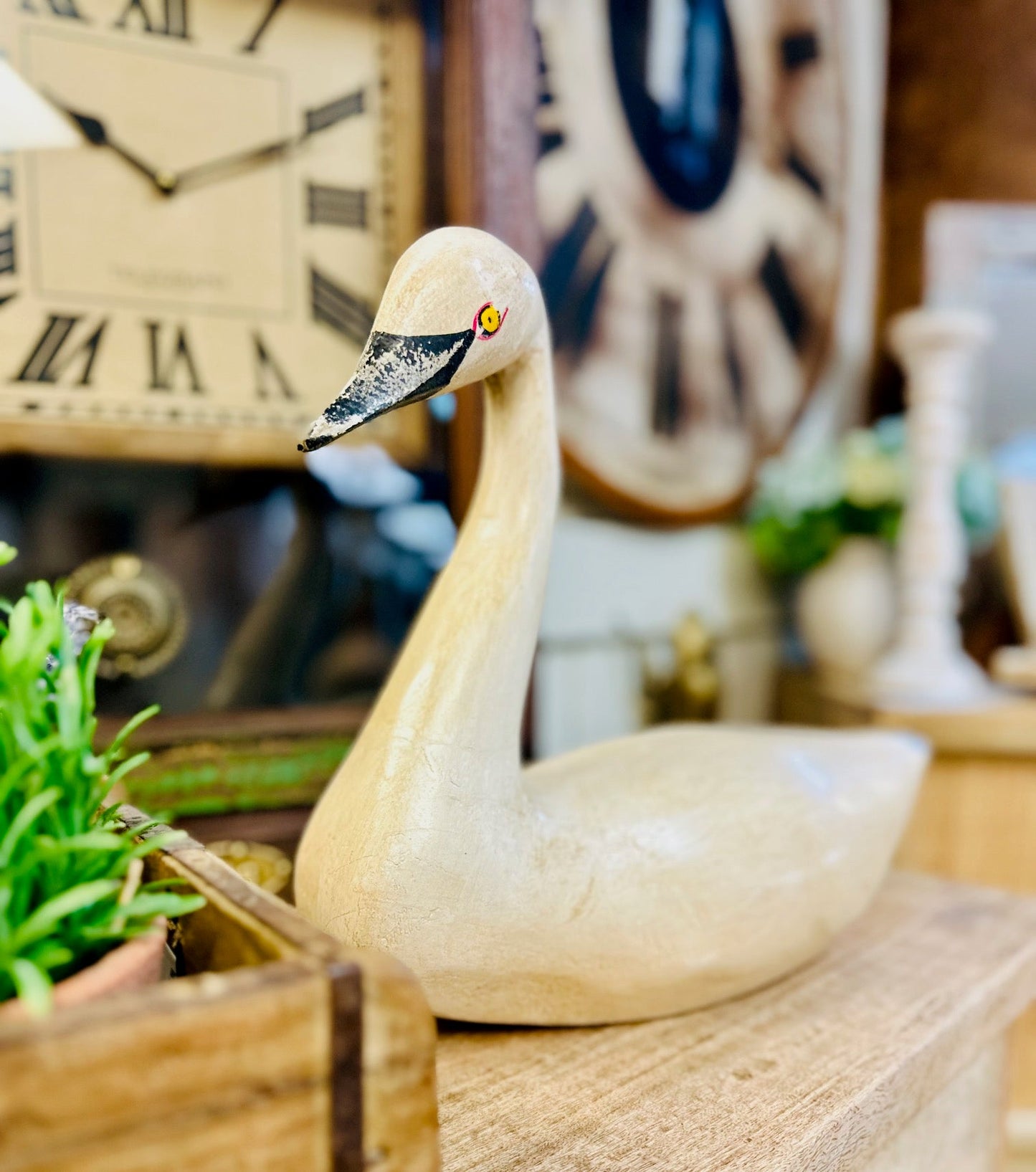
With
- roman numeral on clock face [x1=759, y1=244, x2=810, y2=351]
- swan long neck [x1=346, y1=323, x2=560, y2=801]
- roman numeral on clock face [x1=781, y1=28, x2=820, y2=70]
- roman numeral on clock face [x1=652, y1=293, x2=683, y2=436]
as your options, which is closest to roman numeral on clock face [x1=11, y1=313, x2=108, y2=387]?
swan long neck [x1=346, y1=323, x2=560, y2=801]

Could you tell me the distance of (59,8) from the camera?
25.0 inches

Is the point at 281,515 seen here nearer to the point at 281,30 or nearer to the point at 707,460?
the point at 281,30

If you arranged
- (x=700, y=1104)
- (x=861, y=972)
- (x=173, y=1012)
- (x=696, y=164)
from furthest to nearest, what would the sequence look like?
1. (x=696, y=164)
2. (x=861, y=972)
3. (x=700, y=1104)
4. (x=173, y=1012)

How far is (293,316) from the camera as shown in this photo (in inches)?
29.0

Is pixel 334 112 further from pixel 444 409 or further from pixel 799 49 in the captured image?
pixel 799 49

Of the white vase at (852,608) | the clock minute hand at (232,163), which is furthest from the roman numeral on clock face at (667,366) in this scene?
the clock minute hand at (232,163)

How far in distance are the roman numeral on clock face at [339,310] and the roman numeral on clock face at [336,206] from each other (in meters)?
0.04

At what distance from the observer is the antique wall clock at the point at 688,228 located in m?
0.97

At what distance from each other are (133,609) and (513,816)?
37 cm

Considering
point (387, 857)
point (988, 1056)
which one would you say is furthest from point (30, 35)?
point (988, 1056)

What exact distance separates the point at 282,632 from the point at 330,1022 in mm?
500

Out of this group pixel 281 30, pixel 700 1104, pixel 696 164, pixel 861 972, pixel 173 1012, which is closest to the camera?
pixel 173 1012

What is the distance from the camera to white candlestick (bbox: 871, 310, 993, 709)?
1.03 metres

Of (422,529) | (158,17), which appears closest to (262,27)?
(158,17)
